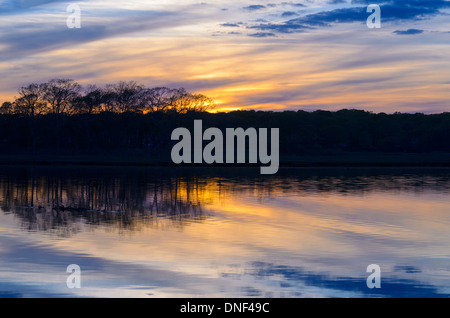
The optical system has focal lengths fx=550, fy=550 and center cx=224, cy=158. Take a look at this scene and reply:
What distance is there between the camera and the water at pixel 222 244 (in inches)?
580

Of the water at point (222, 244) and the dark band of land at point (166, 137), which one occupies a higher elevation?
the dark band of land at point (166, 137)

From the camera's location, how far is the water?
14742mm

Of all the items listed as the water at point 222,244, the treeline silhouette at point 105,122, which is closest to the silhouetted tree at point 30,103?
the treeline silhouette at point 105,122

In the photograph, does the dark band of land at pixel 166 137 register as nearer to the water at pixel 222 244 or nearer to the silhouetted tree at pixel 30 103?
the silhouetted tree at pixel 30 103

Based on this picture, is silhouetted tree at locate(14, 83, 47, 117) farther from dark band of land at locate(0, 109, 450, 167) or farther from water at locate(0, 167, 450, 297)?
water at locate(0, 167, 450, 297)

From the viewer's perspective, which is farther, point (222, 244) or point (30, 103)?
point (30, 103)

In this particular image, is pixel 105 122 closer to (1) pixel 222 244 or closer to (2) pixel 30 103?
(2) pixel 30 103

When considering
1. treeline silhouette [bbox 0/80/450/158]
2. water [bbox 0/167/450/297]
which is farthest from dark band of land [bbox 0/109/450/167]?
water [bbox 0/167/450/297]

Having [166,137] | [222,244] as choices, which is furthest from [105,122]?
[222,244]

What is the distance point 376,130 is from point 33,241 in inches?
5644

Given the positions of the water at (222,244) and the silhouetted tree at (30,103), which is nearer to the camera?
the water at (222,244)

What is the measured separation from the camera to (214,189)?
44188 mm

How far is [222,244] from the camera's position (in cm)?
2084
